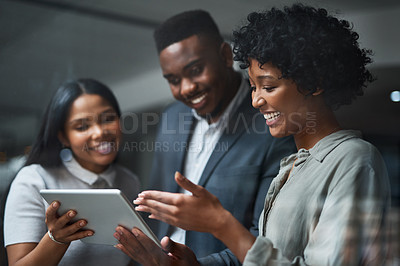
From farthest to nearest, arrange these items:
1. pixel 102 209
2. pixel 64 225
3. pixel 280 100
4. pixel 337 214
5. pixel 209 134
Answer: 1. pixel 209 134
2. pixel 64 225
3. pixel 102 209
4. pixel 280 100
5. pixel 337 214

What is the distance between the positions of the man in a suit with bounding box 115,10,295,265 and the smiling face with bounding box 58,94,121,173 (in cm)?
19

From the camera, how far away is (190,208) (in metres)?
1.10

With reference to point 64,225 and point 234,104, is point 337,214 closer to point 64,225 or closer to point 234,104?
point 234,104

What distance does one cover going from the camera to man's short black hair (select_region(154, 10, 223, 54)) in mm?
1590

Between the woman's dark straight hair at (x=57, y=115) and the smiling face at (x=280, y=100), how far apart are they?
2.36 ft

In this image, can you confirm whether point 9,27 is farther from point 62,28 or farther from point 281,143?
point 281,143

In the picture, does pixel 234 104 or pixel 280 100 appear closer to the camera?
pixel 280 100

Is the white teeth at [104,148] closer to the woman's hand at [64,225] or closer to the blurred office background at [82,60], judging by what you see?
the blurred office background at [82,60]

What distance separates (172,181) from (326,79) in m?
0.67

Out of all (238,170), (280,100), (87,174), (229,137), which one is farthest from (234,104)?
(87,174)

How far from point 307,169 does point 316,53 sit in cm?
30

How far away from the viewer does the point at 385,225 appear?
43.3 inches

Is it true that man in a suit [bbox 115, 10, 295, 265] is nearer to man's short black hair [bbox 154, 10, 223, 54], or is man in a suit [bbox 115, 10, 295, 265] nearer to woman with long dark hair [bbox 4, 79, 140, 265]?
man's short black hair [bbox 154, 10, 223, 54]

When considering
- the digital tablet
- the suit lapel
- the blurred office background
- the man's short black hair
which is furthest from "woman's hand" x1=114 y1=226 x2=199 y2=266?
the man's short black hair
